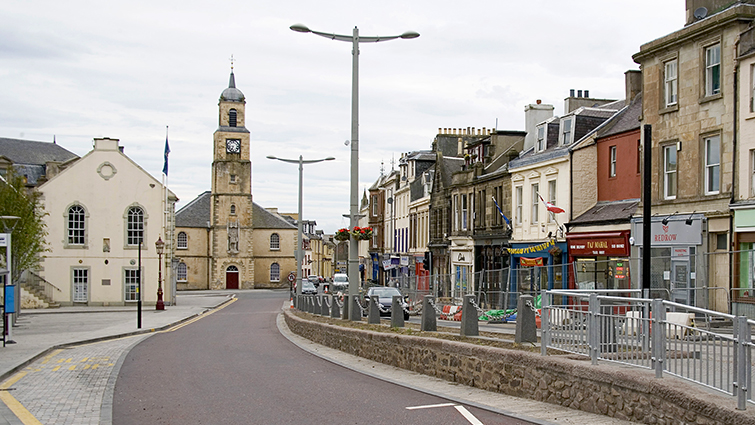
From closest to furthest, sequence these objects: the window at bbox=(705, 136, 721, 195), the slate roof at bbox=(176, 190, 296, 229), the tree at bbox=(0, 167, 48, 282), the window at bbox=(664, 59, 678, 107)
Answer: the window at bbox=(705, 136, 721, 195) → the window at bbox=(664, 59, 678, 107) → the tree at bbox=(0, 167, 48, 282) → the slate roof at bbox=(176, 190, 296, 229)

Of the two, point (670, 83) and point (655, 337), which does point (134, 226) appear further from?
point (655, 337)

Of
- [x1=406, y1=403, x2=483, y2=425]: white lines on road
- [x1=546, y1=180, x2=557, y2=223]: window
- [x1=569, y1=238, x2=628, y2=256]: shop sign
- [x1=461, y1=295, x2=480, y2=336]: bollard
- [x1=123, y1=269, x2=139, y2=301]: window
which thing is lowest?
[x1=123, y1=269, x2=139, y2=301]: window

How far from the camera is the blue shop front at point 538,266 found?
25.0 metres

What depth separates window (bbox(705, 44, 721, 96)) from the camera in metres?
23.8

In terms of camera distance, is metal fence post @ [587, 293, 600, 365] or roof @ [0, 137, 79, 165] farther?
roof @ [0, 137, 79, 165]

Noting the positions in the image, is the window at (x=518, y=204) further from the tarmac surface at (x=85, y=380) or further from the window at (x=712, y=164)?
the tarmac surface at (x=85, y=380)

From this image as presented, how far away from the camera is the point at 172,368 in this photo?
52.2 feet

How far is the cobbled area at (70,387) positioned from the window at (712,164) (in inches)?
712

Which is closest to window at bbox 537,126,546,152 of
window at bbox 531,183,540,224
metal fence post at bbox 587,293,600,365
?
window at bbox 531,183,540,224

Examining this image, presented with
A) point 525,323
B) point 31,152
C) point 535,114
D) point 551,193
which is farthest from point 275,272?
point 525,323

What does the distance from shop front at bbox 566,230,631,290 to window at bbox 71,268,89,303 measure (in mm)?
31334

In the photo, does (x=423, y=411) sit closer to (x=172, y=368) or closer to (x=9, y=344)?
(x=172, y=368)

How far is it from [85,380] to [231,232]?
8057 cm

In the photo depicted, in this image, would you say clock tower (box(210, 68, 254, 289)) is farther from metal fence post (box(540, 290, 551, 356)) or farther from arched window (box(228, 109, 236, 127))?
metal fence post (box(540, 290, 551, 356))
